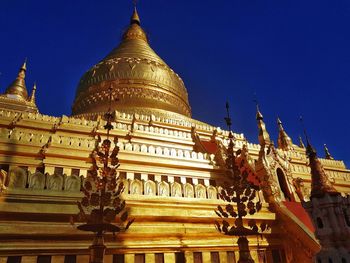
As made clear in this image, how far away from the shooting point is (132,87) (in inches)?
1040

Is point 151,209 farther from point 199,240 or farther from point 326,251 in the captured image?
point 326,251

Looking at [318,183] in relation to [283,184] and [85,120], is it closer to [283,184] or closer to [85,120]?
[283,184]

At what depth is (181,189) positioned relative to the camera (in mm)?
9320

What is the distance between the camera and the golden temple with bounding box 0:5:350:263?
709cm

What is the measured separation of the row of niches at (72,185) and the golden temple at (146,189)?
27 mm

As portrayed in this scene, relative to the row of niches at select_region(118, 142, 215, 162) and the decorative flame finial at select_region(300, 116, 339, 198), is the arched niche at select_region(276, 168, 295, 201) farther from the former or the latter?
the decorative flame finial at select_region(300, 116, 339, 198)

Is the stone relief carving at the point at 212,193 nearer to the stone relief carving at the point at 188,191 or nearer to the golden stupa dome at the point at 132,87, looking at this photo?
the stone relief carving at the point at 188,191

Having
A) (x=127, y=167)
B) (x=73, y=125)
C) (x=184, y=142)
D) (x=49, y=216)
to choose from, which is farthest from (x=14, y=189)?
(x=184, y=142)

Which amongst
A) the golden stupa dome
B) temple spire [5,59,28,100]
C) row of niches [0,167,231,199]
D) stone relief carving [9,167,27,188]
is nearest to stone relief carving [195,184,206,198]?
row of niches [0,167,231,199]

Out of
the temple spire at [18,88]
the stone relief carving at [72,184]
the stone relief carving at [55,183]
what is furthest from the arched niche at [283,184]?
the temple spire at [18,88]

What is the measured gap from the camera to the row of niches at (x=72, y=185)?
743cm

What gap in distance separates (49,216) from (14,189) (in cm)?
107

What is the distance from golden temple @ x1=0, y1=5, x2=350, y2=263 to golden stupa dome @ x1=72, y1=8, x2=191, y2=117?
279mm

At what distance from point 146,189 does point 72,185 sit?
2.09 m
